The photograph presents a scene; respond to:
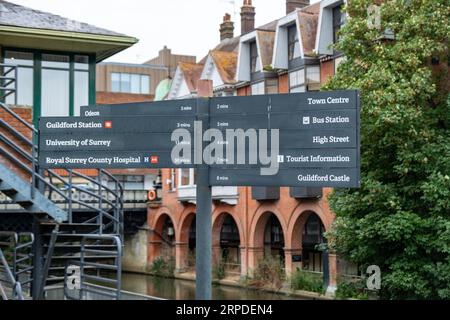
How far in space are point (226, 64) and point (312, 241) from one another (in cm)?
1100

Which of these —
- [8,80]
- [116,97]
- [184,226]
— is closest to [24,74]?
[8,80]

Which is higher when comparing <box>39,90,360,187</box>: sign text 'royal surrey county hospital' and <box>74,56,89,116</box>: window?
<box>74,56,89,116</box>: window

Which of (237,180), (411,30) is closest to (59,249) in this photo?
(237,180)

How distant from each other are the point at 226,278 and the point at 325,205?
947 centimetres

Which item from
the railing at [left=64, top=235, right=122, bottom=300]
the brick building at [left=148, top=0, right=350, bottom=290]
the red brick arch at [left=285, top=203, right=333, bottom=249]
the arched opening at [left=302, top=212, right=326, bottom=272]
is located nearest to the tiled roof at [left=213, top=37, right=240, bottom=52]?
the brick building at [left=148, top=0, right=350, bottom=290]

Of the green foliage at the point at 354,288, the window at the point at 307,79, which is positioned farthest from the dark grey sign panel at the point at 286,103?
the window at the point at 307,79

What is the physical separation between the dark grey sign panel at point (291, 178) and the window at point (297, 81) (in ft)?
86.6

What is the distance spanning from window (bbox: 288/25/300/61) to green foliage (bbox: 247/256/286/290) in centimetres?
956

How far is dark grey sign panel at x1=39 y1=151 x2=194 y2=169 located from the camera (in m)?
8.72

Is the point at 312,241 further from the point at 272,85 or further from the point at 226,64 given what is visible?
the point at 226,64

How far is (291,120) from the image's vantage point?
332 inches

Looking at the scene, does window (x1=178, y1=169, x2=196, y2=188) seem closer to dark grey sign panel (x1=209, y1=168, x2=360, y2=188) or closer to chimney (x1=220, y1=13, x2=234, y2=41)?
chimney (x1=220, y1=13, x2=234, y2=41)
